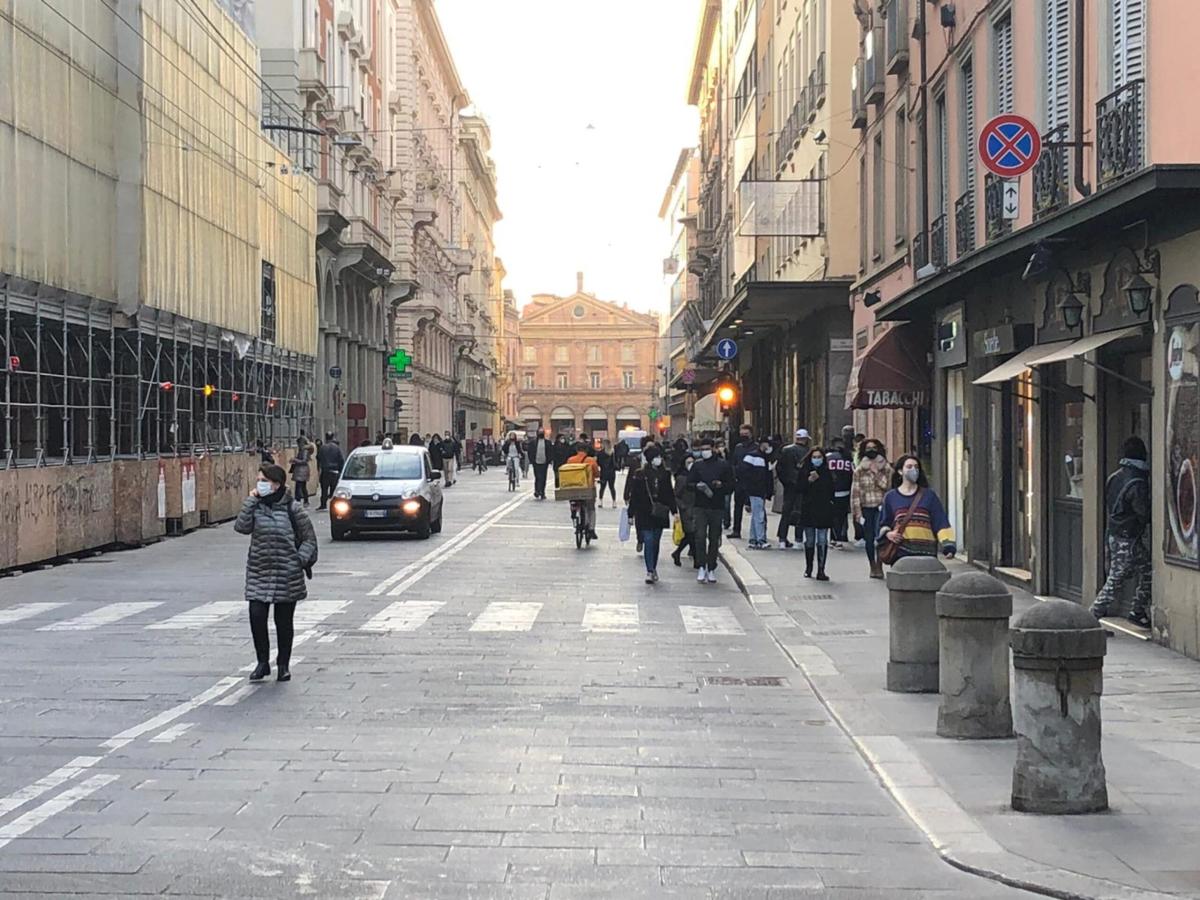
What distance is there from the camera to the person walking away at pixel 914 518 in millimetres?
14984

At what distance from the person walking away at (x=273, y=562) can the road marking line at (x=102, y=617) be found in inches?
148

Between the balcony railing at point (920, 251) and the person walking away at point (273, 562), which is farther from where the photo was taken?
the balcony railing at point (920, 251)

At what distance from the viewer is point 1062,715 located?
7.29 meters

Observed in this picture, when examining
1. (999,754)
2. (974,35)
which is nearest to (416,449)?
(974,35)

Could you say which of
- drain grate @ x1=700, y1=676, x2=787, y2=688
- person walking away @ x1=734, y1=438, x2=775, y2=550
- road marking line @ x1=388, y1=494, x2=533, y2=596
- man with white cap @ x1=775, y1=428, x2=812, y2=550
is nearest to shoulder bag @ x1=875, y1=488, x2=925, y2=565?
drain grate @ x1=700, y1=676, x2=787, y2=688

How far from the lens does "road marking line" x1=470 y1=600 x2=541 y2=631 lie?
14.8 metres

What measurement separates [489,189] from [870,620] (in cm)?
10425

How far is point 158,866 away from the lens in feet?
20.8

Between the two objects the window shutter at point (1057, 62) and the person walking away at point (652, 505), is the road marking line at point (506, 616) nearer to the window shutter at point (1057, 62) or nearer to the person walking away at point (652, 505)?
the person walking away at point (652, 505)

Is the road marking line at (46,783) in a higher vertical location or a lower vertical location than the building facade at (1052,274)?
lower

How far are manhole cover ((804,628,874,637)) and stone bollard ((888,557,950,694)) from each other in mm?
3195

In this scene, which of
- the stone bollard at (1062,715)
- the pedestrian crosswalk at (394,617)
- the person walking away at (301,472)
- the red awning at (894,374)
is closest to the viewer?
the stone bollard at (1062,715)

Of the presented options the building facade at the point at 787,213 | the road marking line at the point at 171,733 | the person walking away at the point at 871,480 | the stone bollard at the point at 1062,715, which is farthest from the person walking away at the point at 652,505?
the stone bollard at the point at 1062,715

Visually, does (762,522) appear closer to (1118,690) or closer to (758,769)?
(1118,690)
